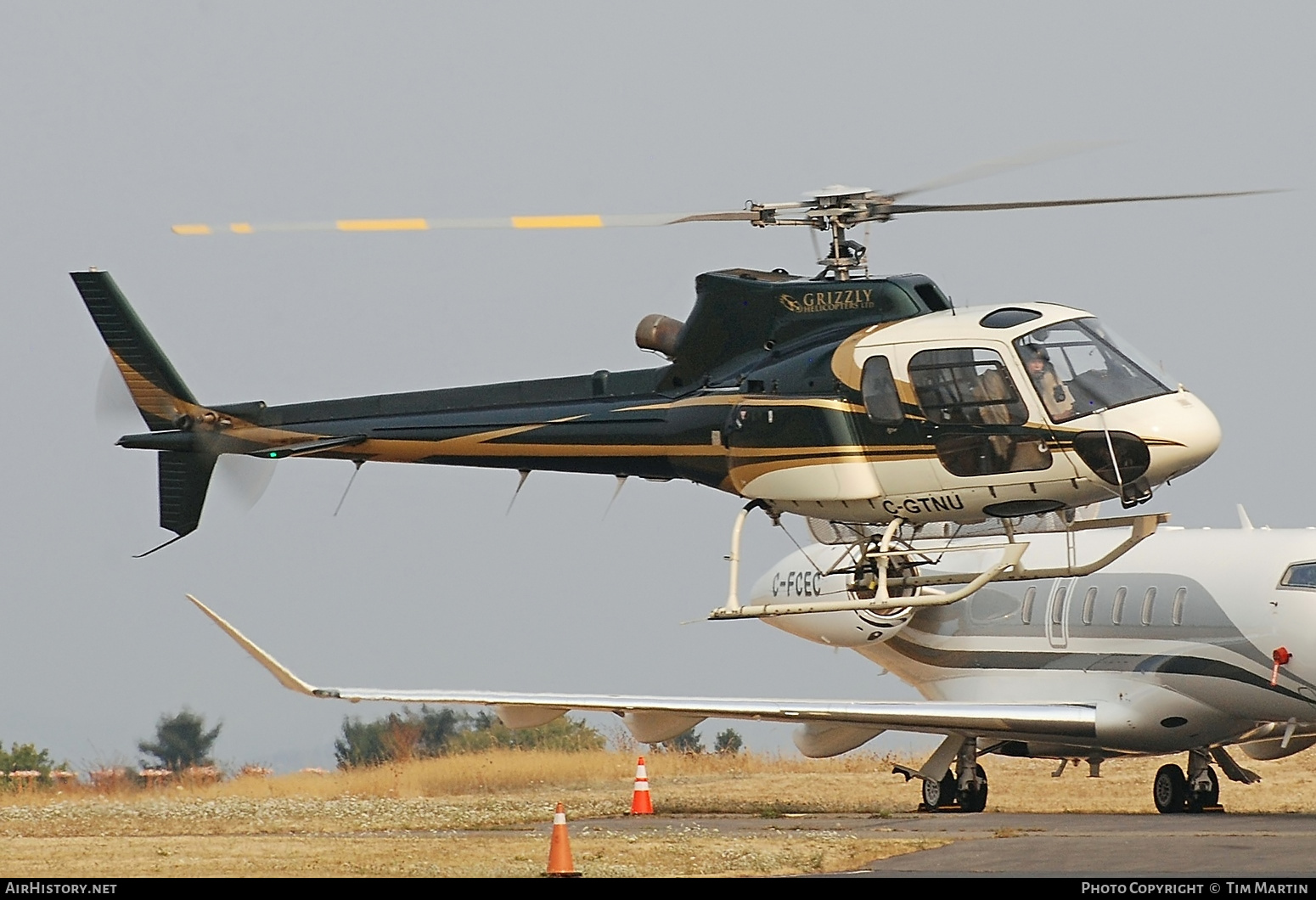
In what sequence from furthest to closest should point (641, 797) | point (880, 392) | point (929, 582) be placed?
1. point (641, 797)
2. point (929, 582)
3. point (880, 392)

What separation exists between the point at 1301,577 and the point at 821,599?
6857 mm

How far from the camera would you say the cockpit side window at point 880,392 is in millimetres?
16781

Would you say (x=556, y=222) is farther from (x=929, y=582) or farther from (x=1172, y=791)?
(x=1172, y=791)

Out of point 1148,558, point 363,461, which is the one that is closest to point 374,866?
point 363,461

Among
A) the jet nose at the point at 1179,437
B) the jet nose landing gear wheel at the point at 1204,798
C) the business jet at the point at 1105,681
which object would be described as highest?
the jet nose at the point at 1179,437

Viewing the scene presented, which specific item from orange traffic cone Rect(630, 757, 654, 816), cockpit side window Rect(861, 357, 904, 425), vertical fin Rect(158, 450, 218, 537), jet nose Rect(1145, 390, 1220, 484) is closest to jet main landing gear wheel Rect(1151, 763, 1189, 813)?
orange traffic cone Rect(630, 757, 654, 816)

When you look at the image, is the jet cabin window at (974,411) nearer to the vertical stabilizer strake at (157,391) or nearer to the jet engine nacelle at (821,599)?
the vertical stabilizer strake at (157,391)

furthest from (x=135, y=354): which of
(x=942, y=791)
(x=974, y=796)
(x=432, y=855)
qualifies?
(x=974, y=796)

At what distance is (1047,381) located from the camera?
1620 centimetres

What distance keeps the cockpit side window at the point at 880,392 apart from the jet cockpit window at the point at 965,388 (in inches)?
8.4

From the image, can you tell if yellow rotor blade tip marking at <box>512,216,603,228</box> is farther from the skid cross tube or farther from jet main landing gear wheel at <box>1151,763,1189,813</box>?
jet main landing gear wheel at <box>1151,763,1189,813</box>

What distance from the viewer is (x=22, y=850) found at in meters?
16.4

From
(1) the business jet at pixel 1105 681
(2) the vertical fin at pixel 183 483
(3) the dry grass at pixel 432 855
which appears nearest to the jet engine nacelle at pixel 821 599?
(1) the business jet at pixel 1105 681
